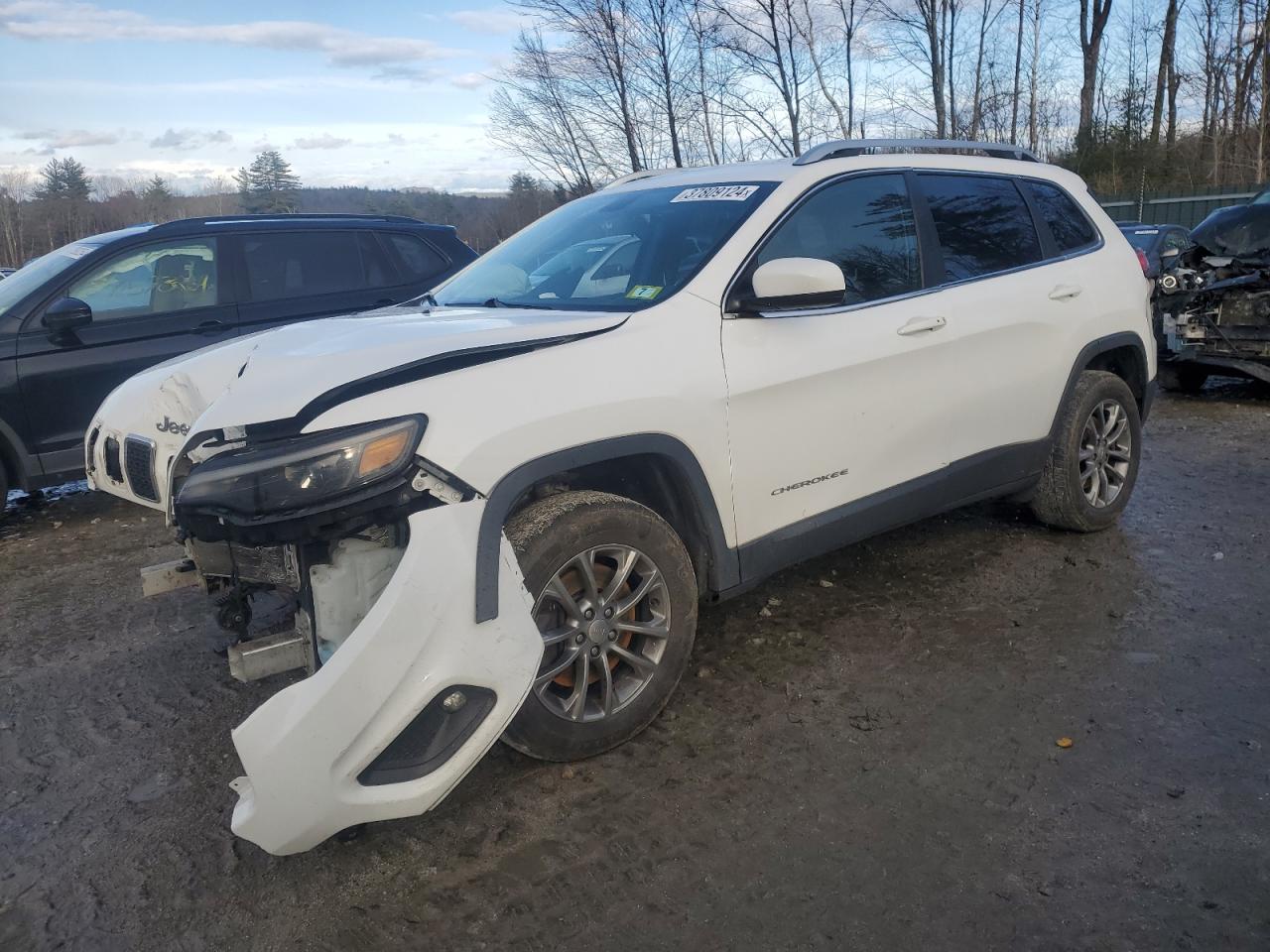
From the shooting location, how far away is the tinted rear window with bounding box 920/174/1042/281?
14.3ft

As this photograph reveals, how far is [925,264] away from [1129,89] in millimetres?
30504

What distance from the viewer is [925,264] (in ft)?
13.8

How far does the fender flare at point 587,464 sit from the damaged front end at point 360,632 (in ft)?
0.11

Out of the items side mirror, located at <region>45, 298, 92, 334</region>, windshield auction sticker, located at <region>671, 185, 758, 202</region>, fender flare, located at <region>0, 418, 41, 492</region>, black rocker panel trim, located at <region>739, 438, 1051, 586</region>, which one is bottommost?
black rocker panel trim, located at <region>739, 438, 1051, 586</region>

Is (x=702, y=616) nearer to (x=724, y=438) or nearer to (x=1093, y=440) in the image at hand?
(x=724, y=438)

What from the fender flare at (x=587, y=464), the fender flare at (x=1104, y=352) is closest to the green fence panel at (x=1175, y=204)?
the fender flare at (x=1104, y=352)

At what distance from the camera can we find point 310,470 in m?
2.59

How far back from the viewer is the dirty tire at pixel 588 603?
293 centimetres

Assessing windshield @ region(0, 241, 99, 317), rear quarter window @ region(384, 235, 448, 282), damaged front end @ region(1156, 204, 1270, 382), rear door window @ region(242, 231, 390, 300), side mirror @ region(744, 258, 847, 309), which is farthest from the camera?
damaged front end @ region(1156, 204, 1270, 382)

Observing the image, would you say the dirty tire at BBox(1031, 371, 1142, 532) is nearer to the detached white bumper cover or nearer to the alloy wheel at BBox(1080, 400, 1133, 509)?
the alloy wheel at BBox(1080, 400, 1133, 509)

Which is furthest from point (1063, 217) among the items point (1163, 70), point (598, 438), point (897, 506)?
point (1163, 70)

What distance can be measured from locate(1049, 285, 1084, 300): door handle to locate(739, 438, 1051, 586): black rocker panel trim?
2.24 ft

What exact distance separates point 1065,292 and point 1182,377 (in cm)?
596

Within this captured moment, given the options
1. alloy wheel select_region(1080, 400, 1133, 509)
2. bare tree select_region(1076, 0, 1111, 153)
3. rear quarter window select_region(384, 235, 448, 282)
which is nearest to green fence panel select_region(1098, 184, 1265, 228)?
bare tree select_region(1076, 0, 1111, 153)
